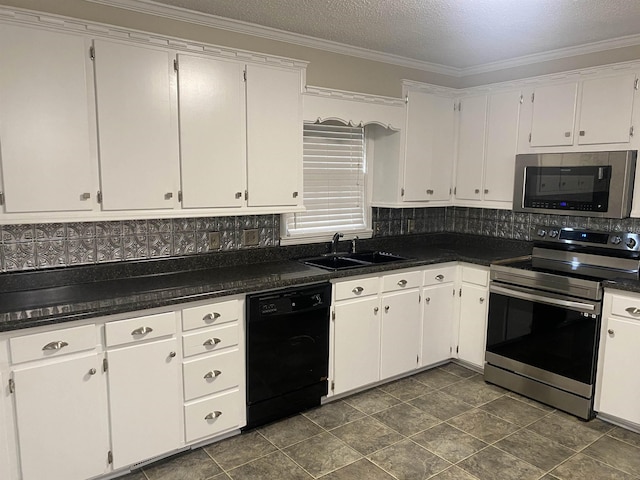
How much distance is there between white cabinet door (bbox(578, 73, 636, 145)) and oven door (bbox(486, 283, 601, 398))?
3.82ft

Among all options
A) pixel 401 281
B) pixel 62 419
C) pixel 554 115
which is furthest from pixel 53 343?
pixel 554 115

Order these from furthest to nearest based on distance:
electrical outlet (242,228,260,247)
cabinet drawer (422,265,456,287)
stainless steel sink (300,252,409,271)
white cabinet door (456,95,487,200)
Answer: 1. white cabinet door (456,95,487,200)
2. cabinet drawer (422,265,456,287)
3. stainless steel sink (300,252,409,271)
4. electrical outlet (242,228,260,247)

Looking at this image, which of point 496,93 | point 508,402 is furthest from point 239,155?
A: point 508,402

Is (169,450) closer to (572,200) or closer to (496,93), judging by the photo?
(572,200)

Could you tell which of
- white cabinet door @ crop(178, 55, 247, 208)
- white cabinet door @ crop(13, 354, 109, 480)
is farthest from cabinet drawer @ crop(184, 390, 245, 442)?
white cabinet door @ crop(178, 55, 247, 208)

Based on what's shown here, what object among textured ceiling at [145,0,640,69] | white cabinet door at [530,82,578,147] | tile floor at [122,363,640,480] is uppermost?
textured ceiling at [145,0,640,69]

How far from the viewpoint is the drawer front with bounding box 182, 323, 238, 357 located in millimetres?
2574

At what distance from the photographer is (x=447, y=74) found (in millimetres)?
4258

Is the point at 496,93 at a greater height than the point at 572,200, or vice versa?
the point at 496,93

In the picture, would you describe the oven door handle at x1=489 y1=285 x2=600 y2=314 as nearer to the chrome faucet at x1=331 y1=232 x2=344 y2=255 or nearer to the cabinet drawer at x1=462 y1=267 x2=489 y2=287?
the cabinet drawer at x1=462 y1=267 x2=489 y2=287

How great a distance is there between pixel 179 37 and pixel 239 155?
→ 758 millimetres

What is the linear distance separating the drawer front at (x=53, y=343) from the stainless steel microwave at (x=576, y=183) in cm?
314

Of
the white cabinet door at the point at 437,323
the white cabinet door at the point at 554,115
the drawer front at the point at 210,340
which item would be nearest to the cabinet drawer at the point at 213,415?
the drawer front at the point at 210,340

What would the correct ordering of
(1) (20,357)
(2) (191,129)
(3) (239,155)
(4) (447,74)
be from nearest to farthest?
(1) (20,357) < (2) (191,129) < (3) (239,155) < (4) (447,74)
